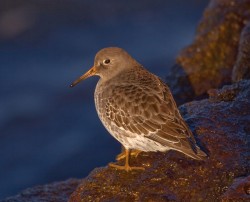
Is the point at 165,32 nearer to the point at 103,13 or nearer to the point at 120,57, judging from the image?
the point at 103,13

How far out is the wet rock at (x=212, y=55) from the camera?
34.6 ft

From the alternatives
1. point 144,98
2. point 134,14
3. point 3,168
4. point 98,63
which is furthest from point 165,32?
point 144,98

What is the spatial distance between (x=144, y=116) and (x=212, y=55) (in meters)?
4.16

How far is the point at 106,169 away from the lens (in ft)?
23.0

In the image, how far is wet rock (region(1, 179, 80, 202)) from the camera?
328 inches

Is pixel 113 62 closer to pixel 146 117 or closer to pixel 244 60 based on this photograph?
pixel 146 117

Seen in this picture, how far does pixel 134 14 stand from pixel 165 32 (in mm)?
1609

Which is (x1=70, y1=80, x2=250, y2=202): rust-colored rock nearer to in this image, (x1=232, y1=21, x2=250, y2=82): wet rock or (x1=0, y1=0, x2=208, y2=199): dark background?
(x1=232, y1=21, x2=250, y2=82): wet rock

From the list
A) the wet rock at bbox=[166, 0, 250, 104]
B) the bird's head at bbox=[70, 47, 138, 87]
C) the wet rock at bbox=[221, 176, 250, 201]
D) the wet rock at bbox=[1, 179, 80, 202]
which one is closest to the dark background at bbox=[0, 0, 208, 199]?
the wet rock at bbox=[166, 0, 250, 104]

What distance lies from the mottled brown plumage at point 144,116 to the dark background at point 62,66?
6.51 meters

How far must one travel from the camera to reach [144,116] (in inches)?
273

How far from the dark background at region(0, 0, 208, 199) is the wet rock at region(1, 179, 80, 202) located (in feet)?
16.1

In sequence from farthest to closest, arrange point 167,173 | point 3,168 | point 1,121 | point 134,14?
point 134,14 → point 1,121 → point 3,168 → point 167,173

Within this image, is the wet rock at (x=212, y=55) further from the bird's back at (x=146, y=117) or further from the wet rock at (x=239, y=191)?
the wet rock at (x=239, y=191)
